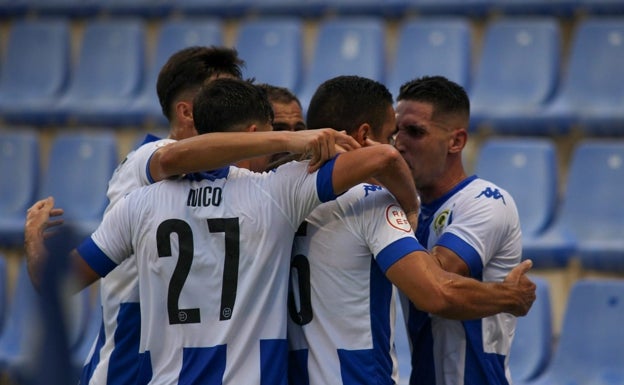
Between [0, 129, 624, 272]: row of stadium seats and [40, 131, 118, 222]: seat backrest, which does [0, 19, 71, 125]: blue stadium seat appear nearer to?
[40, 131, 118, 222]: seat backrest

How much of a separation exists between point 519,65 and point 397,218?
14.4ft

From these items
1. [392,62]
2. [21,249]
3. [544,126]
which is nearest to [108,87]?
[21,249]

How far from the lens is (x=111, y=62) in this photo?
835 cm

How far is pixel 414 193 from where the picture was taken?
3.28 m

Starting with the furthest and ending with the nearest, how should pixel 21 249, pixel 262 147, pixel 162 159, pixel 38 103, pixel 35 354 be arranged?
1. pixel 38 103
2. pixel 21 249
3. pixel 162 159
4. pixel 262 147
5. pixel 35 354

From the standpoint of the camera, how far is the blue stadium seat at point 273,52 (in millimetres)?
7777

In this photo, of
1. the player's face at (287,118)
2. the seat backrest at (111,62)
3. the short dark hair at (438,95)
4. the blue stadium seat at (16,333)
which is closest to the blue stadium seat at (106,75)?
the seat backrest at (111,62)

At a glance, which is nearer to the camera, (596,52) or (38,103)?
(596,52)

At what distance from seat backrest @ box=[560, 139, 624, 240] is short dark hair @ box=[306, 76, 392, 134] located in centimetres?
336

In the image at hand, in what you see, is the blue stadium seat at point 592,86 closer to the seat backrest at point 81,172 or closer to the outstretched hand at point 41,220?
the seat backrest at point 81,172

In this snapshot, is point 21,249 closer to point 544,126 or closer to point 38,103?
point 38,103

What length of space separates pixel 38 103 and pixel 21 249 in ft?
4.34

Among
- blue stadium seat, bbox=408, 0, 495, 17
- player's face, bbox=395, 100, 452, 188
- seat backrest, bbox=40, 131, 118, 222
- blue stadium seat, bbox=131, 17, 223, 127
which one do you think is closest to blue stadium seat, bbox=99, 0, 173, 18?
blue stadium seat, bbox=131, 17, 223, 127

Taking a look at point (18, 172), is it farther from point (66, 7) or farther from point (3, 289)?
point (66, 7)
